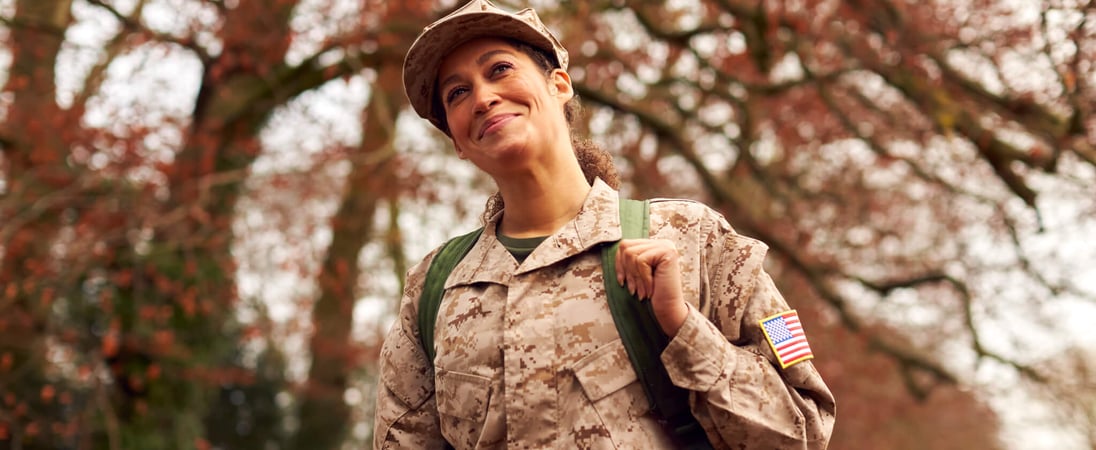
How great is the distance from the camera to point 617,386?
2.54 m

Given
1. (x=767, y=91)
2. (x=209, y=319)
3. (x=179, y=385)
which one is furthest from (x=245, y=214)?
(x=767, y=91)

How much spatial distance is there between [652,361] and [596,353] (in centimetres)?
13

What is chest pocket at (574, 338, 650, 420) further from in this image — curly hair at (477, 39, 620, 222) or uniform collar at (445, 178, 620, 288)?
curly hair at (477, 39, 620, 222)

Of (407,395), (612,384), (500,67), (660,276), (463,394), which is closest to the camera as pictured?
(660,276)

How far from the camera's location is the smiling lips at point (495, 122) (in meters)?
2.73

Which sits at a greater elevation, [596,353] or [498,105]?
[498,105]

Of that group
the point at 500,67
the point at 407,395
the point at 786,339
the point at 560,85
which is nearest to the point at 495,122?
the point at 500,67

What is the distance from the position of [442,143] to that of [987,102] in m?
6.18

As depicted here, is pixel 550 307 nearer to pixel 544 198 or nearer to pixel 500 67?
pixel 544 198

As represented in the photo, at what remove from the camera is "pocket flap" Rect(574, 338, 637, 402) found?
253 centimetres

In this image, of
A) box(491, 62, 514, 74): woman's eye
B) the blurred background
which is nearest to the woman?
box(491, 62, 514, 74): woman's eye

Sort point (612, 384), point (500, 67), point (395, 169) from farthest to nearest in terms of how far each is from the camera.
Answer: point (395, 169) → point (500, 67) → point (612, 384)

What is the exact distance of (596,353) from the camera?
2.55m

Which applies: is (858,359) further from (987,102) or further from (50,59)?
(50,59)
